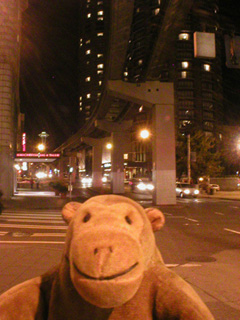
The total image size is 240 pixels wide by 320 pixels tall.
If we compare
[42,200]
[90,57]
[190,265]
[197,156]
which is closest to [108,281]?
[190,265]

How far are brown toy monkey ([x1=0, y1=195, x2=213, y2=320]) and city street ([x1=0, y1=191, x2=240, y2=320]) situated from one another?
2.64 meters

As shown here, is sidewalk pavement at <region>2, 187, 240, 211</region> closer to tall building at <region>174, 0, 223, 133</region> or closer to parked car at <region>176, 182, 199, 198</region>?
parked car at <region>176, 182, 199, 198</region>

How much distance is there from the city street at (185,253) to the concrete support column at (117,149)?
24.2m

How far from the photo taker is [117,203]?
90.0 inches

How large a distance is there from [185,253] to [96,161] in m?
45.8

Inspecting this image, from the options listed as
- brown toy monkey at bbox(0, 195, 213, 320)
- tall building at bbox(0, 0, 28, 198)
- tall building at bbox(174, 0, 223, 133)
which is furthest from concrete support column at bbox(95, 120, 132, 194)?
tall building at bbox(174, 0, 223, 133)

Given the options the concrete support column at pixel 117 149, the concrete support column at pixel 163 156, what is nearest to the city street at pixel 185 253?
the concrete support column at pixel 163 156

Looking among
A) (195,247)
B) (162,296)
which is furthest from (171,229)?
(162,296)

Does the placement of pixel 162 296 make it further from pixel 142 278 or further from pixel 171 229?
pixel 171 229

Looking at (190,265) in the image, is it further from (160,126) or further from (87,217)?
(160,126)

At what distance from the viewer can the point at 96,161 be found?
53969 millimetres

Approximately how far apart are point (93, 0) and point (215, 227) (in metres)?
134

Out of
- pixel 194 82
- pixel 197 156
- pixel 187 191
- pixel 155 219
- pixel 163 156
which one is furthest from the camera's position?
pixel 194 82

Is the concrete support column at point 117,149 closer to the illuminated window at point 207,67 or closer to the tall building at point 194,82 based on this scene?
the tall building at point 194,82
